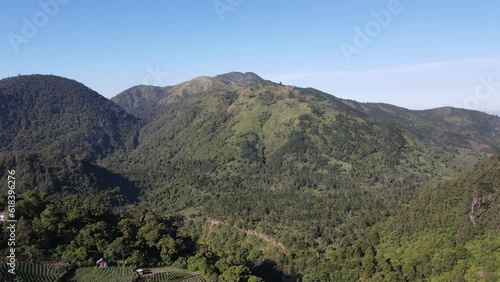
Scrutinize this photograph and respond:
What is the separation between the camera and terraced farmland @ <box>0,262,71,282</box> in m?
38.3

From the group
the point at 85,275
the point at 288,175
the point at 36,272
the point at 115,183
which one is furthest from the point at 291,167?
the point at 36,272

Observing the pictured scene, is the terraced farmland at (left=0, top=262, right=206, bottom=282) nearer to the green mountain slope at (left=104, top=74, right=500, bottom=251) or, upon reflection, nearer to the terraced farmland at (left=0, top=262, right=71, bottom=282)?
the terraced farmland at (left=0, top=262, right=71, bottom=282)

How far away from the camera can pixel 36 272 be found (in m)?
40.6

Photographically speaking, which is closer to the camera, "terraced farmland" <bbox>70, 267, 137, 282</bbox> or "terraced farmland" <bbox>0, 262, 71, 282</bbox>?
"terraced farmland" <bbox>0, 262, 71, 282</bbox>

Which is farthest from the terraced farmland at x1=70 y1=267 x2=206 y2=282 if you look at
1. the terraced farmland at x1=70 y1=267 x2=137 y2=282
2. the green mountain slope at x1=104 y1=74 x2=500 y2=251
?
the green mountain slope at x1=104 y1=74 x2=500 y2=251

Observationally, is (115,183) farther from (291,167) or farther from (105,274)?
(105,274)

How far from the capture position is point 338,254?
213 feet

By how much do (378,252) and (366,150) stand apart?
259 ft

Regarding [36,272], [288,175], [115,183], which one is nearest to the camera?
[36,272]

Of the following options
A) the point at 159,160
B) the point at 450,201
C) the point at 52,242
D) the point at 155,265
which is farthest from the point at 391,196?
the point at 159,160

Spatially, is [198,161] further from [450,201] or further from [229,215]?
[450,201]

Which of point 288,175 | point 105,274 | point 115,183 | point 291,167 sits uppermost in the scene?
point 291,167

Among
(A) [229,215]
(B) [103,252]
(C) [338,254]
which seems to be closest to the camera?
(B) [103,252]

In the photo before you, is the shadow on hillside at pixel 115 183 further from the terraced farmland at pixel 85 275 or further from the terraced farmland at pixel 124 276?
the terraced farmland at pixel 85 275
